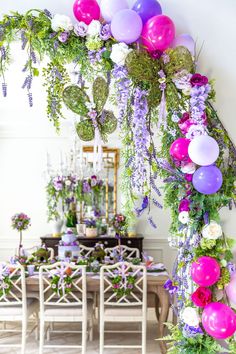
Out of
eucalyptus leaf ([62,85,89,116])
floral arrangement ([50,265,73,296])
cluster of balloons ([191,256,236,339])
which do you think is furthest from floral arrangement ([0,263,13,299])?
cluster of balloons ([191,256,236,339])

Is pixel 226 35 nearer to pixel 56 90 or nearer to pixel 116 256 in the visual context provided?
pixel 56 90

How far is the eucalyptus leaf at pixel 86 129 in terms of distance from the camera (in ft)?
10.6

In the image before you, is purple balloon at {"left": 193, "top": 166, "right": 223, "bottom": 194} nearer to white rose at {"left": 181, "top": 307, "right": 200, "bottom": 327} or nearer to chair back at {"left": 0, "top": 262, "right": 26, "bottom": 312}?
white rose at {"left": 181, "top": 307, "right": 200, "bottom": 327}

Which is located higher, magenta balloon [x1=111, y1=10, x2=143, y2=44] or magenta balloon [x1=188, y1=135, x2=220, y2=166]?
magenta balloon [x1=111, y1=10, x2=143, y2=44]

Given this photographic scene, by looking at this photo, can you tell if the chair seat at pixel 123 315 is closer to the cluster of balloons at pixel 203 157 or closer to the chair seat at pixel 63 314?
the chair seat at pixel 63 314

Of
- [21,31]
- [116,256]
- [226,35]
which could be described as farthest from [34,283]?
[226,35]

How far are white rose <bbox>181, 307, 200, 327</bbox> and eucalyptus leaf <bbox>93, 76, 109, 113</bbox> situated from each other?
1488mm

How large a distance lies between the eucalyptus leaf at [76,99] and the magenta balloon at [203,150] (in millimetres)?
955

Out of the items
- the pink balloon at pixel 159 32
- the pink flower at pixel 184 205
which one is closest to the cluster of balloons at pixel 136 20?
the pink balloon at pixel 159 32

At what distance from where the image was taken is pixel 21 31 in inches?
105

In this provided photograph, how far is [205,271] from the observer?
245 cm

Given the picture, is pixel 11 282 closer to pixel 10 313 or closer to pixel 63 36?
pixel 10 313

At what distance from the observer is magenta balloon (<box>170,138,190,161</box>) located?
2516 mm

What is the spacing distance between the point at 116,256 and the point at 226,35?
2984mm
